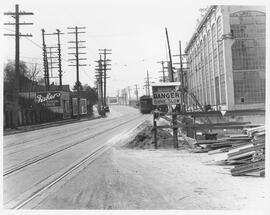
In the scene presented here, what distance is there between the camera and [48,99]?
43.3 meters

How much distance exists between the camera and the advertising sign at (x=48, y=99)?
41.2m

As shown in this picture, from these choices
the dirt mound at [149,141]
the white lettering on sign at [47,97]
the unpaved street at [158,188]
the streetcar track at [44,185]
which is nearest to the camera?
the unpaved street at [158,188]

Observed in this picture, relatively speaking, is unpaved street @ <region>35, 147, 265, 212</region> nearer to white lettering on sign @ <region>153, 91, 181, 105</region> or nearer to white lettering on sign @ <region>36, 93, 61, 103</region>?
white lettering on sign @ <region>153, 91, 181, 105</region>

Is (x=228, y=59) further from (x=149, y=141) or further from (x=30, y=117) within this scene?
(x=30, y=117)

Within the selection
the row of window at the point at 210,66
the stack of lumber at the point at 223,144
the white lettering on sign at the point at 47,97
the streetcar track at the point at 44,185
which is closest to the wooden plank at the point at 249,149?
the stack of lumber at the point at 223,144

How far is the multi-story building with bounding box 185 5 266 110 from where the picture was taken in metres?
22.9

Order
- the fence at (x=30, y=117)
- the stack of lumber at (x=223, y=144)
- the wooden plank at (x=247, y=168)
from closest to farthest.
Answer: the wooden plank at (x=247, y=168)
the stack of lumber at (x=223, y=144)
the fence at (x=30, y=117)

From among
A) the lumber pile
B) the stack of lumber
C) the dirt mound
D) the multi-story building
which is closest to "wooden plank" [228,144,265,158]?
the lumber pile

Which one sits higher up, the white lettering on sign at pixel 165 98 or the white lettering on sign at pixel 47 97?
the white lettering on sign at pixel 47 97

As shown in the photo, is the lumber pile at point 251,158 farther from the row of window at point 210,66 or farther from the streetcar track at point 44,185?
the row of window at point 210,66

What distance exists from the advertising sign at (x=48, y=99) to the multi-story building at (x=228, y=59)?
17.6 meters

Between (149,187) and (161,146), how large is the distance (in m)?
6.56
